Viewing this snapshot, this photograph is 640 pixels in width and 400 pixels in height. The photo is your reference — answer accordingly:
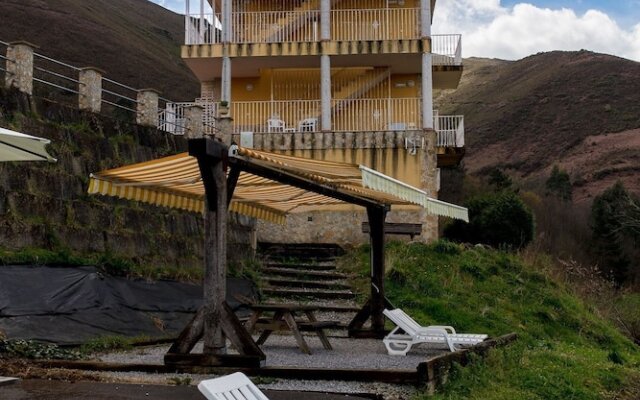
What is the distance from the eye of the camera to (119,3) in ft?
292

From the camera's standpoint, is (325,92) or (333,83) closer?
(325,92)

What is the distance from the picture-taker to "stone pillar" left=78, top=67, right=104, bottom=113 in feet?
47.0

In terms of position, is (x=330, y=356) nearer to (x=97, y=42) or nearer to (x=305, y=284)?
(x=305, y=284)

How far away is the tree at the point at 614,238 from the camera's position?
36.9 meters

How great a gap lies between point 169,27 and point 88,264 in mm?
82007

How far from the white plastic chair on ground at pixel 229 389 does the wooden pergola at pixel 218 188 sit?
235 centimetres

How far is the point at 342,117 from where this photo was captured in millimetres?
23219

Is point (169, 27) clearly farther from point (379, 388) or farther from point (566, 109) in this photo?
point (379, 388)

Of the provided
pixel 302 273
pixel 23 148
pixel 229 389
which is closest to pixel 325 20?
pixel 302 273

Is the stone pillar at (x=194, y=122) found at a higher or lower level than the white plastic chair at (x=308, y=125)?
lower

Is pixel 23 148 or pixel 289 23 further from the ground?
pixel 289 23

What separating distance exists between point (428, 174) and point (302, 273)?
5.67 m

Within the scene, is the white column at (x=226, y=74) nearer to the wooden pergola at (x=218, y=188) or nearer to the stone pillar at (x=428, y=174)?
the stone pillar at (x=428, y=174)

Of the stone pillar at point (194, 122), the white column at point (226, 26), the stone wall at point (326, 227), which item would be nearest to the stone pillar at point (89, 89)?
the stone pillar at point (194, 122)
